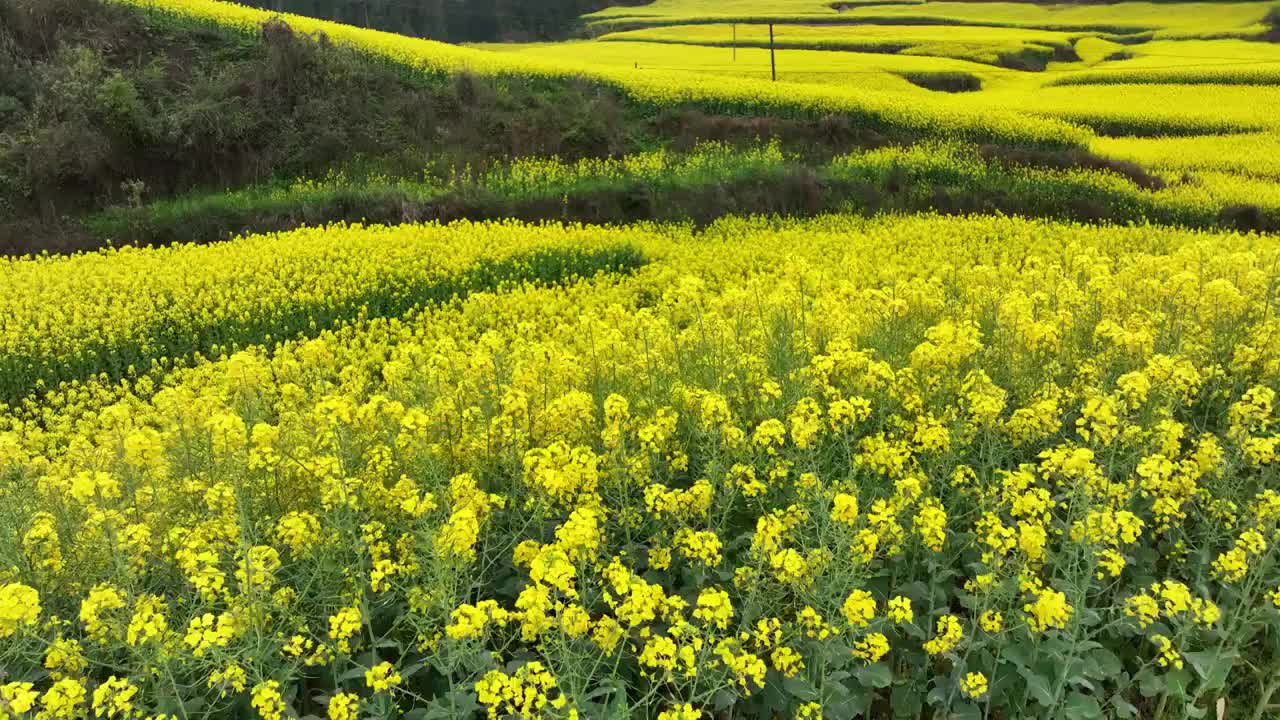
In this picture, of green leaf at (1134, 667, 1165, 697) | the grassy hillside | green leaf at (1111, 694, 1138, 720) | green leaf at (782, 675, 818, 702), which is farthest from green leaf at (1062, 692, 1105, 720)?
the grassy hillside

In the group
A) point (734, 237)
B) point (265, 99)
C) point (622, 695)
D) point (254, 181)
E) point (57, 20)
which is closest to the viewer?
point (622, 695)

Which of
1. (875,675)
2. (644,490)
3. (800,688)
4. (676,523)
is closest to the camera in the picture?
(800,688)

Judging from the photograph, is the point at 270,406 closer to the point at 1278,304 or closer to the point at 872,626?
the point at 872,626

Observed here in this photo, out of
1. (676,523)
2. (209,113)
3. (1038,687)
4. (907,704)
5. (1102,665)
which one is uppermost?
(209,113)

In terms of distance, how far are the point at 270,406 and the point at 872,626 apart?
5898 mm

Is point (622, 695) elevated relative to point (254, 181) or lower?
lower

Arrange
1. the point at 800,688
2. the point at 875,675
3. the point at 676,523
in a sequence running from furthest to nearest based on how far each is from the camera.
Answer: the point at 676,523 < the point at 875,675 < the point at 800,688

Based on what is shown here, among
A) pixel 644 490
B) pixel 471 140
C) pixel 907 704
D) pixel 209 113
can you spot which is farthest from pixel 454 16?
pixel 907 704

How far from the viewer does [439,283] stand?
12.4m

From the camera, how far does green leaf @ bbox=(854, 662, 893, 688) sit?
11.6 ft

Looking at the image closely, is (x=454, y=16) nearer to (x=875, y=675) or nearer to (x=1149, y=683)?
(x=875, y=675)

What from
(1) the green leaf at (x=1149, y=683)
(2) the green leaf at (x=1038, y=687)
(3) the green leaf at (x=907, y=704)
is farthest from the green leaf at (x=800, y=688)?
(1) the green leaf at (x=1149, y=683)

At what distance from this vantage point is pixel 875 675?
3572 mm

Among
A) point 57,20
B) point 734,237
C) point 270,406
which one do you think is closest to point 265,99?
point 57,20
